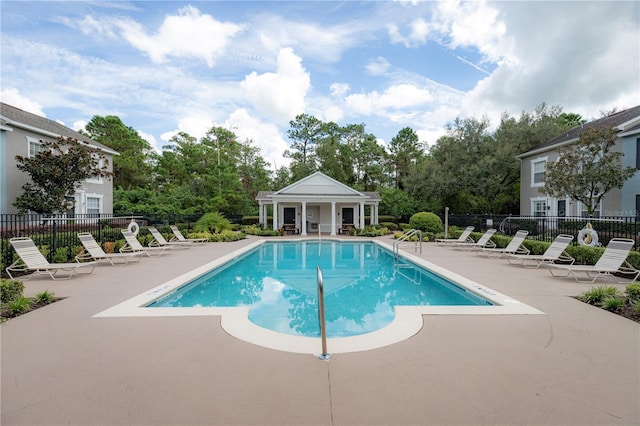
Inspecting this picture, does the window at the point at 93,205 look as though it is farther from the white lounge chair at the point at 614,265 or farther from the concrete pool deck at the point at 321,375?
the white lounge chair at the point at 614,265

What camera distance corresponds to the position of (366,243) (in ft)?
64.2

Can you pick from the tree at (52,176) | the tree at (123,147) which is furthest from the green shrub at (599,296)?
the tree at (123,147)

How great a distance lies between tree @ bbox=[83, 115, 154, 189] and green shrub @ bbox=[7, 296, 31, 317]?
34.4 metres

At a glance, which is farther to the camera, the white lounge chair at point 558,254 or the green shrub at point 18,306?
the white lounge chair at point 558,254

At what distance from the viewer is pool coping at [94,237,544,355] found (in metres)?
4.07

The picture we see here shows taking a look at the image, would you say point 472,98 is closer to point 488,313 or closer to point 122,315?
point 488,313

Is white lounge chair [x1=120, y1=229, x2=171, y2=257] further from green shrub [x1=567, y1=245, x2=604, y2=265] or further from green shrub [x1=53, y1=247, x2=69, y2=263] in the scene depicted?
green shrub [x1=567, y1=245, x2=604, y2=265]

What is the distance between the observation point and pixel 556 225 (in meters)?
16.6

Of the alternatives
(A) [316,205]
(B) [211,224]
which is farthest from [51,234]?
(A) [316,205]

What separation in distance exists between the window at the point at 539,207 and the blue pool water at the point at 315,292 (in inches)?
572

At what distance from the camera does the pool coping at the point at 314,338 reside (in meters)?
4.07

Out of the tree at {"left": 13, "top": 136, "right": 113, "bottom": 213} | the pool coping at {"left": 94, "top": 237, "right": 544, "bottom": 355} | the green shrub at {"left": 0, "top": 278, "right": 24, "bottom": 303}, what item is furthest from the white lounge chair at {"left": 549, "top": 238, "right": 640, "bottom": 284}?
the tree at {"left": 13, "top": 136, "right": 113, "bottom": 213}

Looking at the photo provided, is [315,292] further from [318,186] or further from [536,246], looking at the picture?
[318,186]

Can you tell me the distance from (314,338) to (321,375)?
41.2 inches
